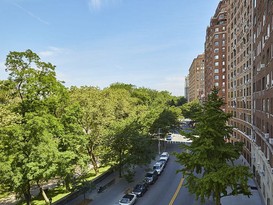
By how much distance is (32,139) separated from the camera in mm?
22188

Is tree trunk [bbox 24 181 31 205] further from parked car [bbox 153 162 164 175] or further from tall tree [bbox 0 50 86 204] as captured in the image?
parked car [bbox 153 162 164 175]

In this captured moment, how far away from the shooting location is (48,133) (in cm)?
2347

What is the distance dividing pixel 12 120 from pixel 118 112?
30674 millimetres

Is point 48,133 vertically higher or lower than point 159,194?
higher

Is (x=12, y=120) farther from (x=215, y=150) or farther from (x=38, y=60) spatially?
(x=215, y=150)

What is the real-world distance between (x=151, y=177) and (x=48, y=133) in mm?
16255

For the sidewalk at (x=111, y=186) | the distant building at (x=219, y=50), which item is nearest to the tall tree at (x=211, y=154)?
the sidewalk at (x=111, y=186)

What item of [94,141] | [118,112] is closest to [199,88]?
[118,112]

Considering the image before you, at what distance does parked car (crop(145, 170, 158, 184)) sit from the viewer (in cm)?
3284

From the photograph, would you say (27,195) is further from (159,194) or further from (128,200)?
(159,194)

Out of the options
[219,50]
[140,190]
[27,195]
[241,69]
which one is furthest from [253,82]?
[219,50]

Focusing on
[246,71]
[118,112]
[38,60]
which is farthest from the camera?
[118,112]

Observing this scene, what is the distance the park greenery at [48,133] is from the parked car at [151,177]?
8.47 ft

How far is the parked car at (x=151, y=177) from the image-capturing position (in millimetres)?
32841
